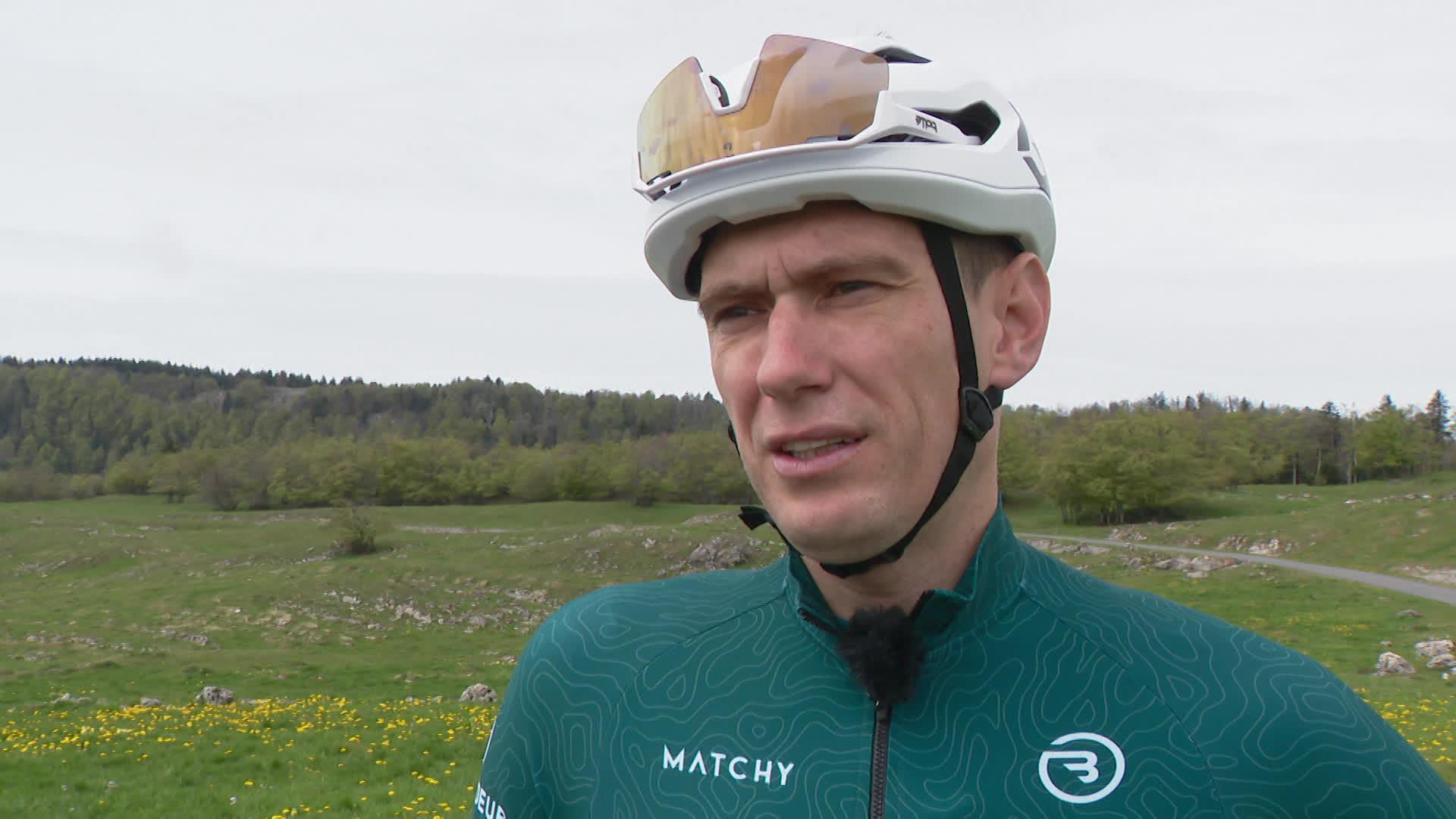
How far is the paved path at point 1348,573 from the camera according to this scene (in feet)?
105

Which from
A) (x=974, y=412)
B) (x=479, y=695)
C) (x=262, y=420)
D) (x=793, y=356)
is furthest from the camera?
(x=262, y=420)

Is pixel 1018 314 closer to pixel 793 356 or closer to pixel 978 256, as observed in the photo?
pixel 978 256

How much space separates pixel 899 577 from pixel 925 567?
0.24 feet

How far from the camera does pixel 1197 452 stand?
3196 inches

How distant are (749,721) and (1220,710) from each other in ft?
3.55

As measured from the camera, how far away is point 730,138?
230cm

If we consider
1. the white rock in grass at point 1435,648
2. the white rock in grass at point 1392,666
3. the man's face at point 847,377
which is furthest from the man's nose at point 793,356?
the white rock in grass at point 1435,648

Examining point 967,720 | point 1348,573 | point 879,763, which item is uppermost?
point 967,720

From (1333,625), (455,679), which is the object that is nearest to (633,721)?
(455,679)

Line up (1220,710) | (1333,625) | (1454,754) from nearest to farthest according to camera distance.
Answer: (1220,710) → (1454,754) → (1333,625)

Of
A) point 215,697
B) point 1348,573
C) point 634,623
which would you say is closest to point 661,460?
point 1348,573

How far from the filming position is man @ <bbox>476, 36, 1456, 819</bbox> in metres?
2.00

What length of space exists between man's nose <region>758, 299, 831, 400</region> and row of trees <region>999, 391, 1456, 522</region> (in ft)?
146

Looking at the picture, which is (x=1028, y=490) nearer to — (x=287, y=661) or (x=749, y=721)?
(x=287, y=661)
